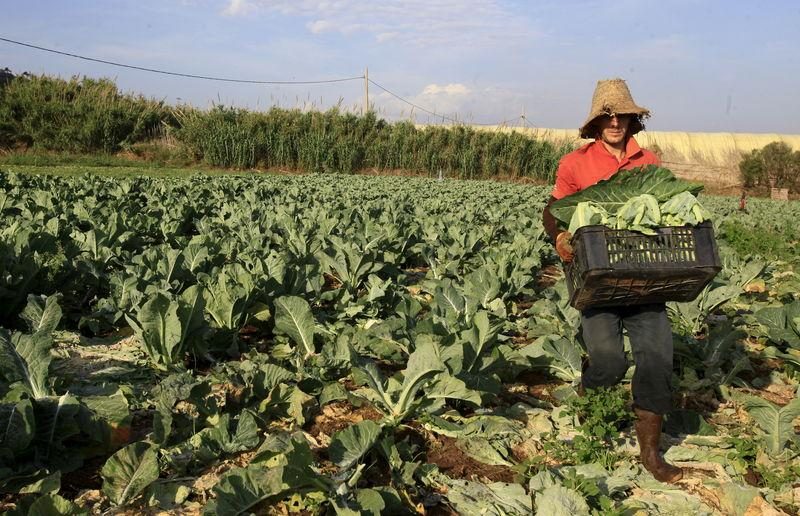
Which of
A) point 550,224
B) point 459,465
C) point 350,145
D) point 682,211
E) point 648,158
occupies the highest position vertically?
point 350,145

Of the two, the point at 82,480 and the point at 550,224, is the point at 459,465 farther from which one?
the point at 82,480

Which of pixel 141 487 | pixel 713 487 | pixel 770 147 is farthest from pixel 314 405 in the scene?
→ pixel 770 147

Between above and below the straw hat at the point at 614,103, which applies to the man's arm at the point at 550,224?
below

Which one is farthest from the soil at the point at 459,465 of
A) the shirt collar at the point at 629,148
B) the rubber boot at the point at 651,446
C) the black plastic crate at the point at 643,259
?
the shirt collar at the point at 629,148

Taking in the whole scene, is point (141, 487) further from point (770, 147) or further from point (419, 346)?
point (770, 147)

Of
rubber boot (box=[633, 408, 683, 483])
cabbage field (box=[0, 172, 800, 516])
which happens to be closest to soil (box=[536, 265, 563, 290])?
cabbage field (box=[0, 172, 800, 516])

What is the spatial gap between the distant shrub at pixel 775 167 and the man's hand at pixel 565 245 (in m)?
40.1

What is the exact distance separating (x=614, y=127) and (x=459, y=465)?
184cm

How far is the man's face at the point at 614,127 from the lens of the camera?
10.5ft

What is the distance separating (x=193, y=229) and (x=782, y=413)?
7690 mm

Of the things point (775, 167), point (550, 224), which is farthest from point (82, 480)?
point (775, 167)

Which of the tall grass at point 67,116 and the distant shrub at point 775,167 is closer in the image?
the tall grass at point 67,116

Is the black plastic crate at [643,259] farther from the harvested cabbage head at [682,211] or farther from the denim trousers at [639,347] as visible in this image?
the denim trousers at [639,347]

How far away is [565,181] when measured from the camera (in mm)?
3328
